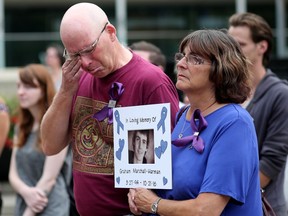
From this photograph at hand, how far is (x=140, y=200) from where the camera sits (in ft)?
10.2

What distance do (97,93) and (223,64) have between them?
2.43 ft

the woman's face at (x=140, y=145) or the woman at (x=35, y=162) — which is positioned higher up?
the woman's face at (x=140, y=145)

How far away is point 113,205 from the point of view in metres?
3.41

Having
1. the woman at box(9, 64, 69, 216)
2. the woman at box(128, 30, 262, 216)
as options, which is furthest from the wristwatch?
the woman at box(9, 64, 69, 216)

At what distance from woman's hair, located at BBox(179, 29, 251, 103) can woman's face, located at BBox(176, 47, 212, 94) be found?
0.02m

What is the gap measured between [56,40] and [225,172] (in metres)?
12.2

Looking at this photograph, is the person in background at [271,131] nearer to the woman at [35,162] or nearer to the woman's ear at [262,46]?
the woman's ear at [262,46]

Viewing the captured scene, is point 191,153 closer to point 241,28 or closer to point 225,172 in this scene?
point 225,172

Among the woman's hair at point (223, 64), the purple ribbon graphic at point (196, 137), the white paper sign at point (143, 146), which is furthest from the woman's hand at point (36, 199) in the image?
the woman's hair at point (223, 64)

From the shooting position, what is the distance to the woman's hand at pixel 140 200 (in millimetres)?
3070

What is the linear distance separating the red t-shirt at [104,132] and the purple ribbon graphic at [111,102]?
Result: 0.07ft

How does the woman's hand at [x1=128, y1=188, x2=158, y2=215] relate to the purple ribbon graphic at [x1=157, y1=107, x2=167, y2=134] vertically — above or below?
below

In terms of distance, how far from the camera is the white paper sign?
305 centimetres

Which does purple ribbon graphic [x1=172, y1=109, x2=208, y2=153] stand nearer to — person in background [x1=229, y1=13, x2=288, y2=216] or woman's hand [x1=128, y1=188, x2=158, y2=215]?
woman's hand [x1=128, y1=188, x2=158, y2=215]
